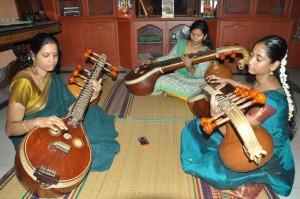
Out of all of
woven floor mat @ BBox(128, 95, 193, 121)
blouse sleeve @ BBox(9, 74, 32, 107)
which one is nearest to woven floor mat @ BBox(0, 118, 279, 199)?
woven floor mat @ BBox(128, 95, 193, 121)

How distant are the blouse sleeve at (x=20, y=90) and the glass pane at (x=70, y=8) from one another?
342cm

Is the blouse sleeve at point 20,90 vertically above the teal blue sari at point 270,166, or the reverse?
the blouse sleeve at point 20,90

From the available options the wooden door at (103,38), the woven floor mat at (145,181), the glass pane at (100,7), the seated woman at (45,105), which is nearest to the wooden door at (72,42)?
the wooden door at (103,38)

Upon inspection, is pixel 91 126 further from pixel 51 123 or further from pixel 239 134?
pixel 239 134

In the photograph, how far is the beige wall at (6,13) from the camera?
419 centimetres

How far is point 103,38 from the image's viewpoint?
4797 mm

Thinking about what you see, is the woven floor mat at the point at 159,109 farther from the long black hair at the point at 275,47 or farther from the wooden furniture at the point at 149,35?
the wooden furniture at the point at 149,35

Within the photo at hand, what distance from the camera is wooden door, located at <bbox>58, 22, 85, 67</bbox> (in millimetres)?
4746

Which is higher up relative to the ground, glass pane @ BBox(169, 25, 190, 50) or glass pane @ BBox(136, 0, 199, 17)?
glass pane @ BBox(136, 0, 199, 17)

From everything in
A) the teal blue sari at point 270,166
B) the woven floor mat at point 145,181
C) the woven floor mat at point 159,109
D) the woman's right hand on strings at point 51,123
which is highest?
the woman's right hand on strings at point 51,123

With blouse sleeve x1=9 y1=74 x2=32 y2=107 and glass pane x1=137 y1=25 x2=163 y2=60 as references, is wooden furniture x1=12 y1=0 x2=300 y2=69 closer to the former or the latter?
glass pane x1=137 y1=25 x2=163 y2=60

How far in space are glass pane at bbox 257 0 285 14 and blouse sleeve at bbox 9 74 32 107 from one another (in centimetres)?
421

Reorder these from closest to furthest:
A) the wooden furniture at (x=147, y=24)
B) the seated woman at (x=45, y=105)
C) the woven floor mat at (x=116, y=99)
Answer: the seated woman at (x=45, y=105)
the woven floor mat at (x=116, y=99)
the wooden furniture at (x=147, y=24)

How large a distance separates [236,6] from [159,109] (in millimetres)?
2764
